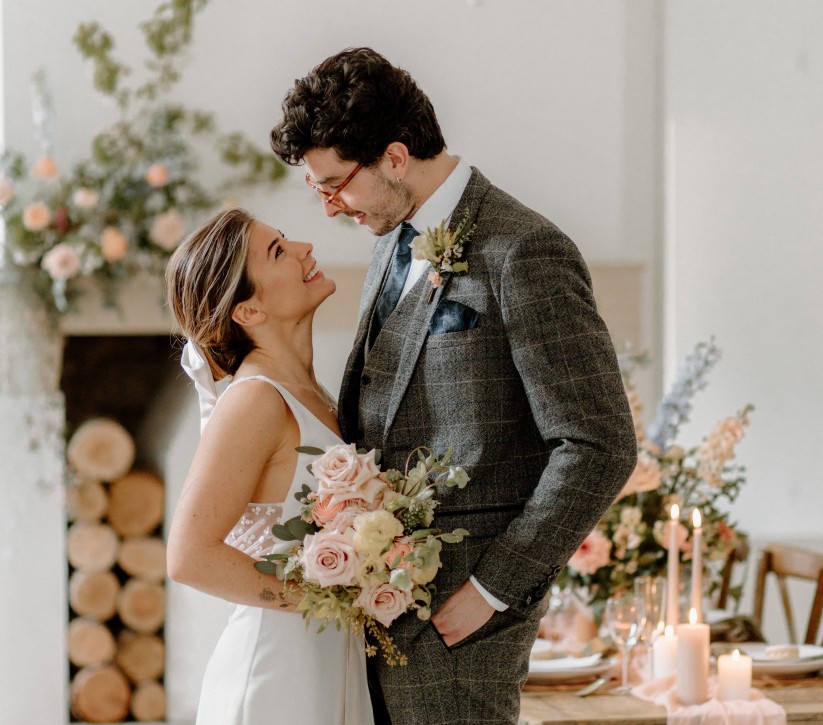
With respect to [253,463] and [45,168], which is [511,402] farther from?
[45,168]

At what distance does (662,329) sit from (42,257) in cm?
232

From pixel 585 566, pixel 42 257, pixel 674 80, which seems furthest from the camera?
pixel 674 80

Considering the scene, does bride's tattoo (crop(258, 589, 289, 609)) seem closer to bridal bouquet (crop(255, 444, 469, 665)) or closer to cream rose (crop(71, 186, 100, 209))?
bridal bouquet (crop(255, 444, 469, 665))

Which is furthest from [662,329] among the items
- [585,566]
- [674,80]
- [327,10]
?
[585,566]

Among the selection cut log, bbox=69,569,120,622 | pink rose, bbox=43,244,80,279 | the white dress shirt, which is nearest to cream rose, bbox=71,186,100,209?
pink rose, bbox=43,244,80,279

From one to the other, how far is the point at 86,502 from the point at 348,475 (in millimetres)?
2478

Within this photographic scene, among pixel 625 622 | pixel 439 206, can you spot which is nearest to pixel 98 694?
pixel 625 622

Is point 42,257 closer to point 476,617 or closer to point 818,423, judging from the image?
point 476,617

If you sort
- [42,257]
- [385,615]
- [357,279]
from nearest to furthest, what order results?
[385,615] → [42,257] → [357,279]

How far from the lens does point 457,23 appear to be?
394cm

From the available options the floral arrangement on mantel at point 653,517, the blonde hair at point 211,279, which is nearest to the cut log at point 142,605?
the floral arrangement on mantel at point 653,517

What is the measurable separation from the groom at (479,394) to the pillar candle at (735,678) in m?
0.53

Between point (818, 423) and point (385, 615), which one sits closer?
point (385, 615)

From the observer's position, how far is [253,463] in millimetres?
1786
